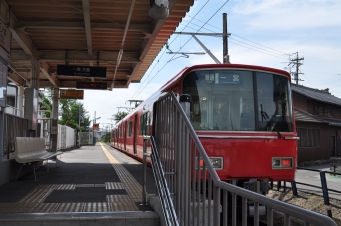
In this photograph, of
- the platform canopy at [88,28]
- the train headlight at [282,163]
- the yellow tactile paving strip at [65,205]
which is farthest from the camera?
the platform canopy at [88,28]

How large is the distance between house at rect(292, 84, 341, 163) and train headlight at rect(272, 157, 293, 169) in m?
21.2

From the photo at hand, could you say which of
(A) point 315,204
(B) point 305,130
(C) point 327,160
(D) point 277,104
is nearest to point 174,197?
(D) point 277,104

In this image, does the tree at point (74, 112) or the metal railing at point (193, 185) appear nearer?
the metal railing at point (193, 185)

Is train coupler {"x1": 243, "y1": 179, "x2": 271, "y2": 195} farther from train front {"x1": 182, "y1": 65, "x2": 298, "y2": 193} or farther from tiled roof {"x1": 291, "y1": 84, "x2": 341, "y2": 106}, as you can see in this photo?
tiled roof {"x1": 291, "y1": 84, "x2": 341, "y2": 106}

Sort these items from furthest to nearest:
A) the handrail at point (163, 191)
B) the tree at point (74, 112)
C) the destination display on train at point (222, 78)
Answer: the tree at point (74, 112)
the destination display on train at point (222, 78)
the handrail at point (163, 191)

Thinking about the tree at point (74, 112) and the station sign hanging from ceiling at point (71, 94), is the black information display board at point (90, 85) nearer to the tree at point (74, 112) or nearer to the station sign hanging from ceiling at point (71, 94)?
the station sign hanging from ceiling at point (71, 94)

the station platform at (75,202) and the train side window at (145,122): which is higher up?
the train side window at (145,122)

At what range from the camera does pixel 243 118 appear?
24.4 ft

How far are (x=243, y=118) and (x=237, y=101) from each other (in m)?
0.34

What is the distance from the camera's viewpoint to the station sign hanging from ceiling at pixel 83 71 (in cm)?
1351

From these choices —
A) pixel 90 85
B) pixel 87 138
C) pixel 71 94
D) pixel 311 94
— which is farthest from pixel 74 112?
pixel 90 85

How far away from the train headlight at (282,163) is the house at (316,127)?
21.2 m

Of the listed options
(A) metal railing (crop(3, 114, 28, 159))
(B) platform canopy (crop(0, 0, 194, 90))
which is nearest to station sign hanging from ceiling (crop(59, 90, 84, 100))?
(B) platform canopy (crop(0, 0, 194, 90))

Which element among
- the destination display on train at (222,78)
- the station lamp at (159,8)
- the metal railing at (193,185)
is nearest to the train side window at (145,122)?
the station lamp at (159,8)
